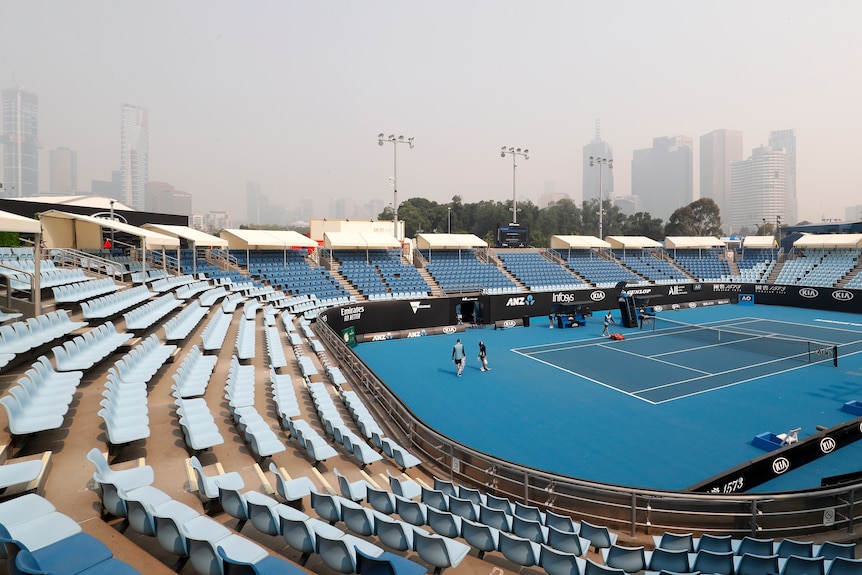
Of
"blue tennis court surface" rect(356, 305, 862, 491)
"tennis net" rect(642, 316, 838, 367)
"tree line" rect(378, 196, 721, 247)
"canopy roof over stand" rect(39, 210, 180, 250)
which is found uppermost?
"tree line" rect(378, 196, 721, 247)

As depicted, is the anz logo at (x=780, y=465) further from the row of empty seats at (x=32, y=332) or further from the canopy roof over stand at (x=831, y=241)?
the canopy roof over stand at (x=831, y=241)

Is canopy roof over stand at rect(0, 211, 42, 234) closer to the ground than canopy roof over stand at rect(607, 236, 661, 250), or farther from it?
closer to the ground

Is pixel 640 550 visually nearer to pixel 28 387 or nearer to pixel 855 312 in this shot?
pixel 28 387

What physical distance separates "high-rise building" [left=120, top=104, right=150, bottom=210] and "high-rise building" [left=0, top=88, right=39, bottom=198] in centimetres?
834

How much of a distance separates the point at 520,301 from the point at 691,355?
12.2 meters

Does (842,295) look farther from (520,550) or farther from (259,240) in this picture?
(520,550)

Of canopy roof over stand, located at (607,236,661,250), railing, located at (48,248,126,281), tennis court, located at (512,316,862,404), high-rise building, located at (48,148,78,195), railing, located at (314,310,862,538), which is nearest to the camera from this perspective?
railing, located at (314,310,862,538)

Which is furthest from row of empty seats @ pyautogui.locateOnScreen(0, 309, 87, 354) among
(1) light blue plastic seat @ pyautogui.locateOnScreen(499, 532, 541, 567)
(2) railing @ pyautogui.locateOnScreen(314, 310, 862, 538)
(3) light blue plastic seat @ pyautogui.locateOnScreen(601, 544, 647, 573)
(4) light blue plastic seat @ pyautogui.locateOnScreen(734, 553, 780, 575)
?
(4) light blue plastic seat @ pyautogui.locateOnScreen(734, 553, 780, 575)

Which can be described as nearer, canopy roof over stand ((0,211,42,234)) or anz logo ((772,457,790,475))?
canopy roof over stand ((0,211,42,234))

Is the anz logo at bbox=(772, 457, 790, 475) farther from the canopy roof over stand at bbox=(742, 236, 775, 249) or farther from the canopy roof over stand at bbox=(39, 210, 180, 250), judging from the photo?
the canopy roof over stand at bbox=(742, 236, 775, 249)

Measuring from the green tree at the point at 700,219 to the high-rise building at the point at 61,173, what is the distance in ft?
343

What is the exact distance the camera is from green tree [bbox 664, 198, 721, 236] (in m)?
98.3

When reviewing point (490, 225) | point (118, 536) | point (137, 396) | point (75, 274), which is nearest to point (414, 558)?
point (118, 536)

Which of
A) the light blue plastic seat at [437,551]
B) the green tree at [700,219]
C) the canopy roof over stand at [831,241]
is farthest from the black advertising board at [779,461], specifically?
the green tree at [700,219]
